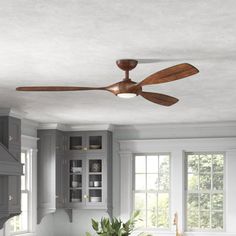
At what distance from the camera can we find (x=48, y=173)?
9.07 m

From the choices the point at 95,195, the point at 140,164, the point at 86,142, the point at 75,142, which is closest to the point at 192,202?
the point at 140,164

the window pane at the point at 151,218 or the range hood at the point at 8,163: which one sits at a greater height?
the range hood at the point at 8,163

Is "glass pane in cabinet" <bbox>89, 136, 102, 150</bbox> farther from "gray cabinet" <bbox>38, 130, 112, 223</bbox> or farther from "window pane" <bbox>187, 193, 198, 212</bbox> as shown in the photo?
"window pane" <bbox>187, 193, 198, 212</bbox>

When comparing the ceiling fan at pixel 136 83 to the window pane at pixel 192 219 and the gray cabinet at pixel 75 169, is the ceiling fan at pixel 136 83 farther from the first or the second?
the window pane at pixel 192 219

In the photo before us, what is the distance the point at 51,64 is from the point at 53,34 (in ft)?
3.18

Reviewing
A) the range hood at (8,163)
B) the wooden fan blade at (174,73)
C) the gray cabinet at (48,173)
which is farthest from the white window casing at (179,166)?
the wooden fan blade at (174,73)

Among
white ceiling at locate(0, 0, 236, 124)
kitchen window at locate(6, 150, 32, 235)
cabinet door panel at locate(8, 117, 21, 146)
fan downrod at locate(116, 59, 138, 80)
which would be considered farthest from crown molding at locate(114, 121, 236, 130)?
fan downrod at locate(116, 59, 138, 80)

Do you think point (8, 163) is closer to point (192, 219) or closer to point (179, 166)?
point (179, 166)

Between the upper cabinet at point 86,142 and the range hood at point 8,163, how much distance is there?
2.44 metres

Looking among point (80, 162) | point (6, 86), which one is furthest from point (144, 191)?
point (6, 86)

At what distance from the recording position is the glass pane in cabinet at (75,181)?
9453 mm

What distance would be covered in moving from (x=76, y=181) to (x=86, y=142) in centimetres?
65

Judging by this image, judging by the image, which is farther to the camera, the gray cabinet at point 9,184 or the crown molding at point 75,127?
the crown molding at point 75,127

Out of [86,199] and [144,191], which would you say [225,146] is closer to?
[144,191]
